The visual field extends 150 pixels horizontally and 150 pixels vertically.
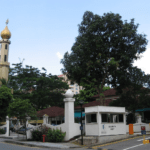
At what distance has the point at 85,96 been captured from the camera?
5953 centimetres

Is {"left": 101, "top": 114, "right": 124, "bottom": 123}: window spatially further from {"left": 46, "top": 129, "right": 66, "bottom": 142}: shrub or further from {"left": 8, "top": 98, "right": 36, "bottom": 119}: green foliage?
{"left": 8, "top": 98, "right": 36, "bottom": 119}: green foliage

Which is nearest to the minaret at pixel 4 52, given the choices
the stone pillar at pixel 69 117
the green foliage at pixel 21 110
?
the green foliage at pixel 21 110

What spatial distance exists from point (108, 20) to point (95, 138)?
48.0ft

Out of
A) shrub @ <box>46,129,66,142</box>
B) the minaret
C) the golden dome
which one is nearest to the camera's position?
shrub @ <box>46,129,66,142</box>

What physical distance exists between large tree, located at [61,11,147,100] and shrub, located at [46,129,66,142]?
352 inches

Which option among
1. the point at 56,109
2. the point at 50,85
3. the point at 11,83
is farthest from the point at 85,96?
the point at 56,109

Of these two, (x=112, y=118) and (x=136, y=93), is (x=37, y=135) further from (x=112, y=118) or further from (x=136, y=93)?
(x=136, y=93)

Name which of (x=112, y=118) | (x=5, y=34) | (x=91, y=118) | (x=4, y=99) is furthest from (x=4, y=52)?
(x=112, y=118)

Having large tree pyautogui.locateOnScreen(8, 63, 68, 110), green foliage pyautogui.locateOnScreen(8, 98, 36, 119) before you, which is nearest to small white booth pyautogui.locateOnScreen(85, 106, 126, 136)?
green foliage pyautogui.locateOnScreen(8, 98, 36, 119)

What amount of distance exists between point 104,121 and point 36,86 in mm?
27227

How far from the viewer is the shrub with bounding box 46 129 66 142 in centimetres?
1975

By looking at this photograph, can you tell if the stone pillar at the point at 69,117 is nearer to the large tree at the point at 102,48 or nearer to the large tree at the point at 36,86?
the large tree at the point at 102,48

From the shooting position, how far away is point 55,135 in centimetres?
1994

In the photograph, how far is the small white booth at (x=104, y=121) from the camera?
63.5 feet
